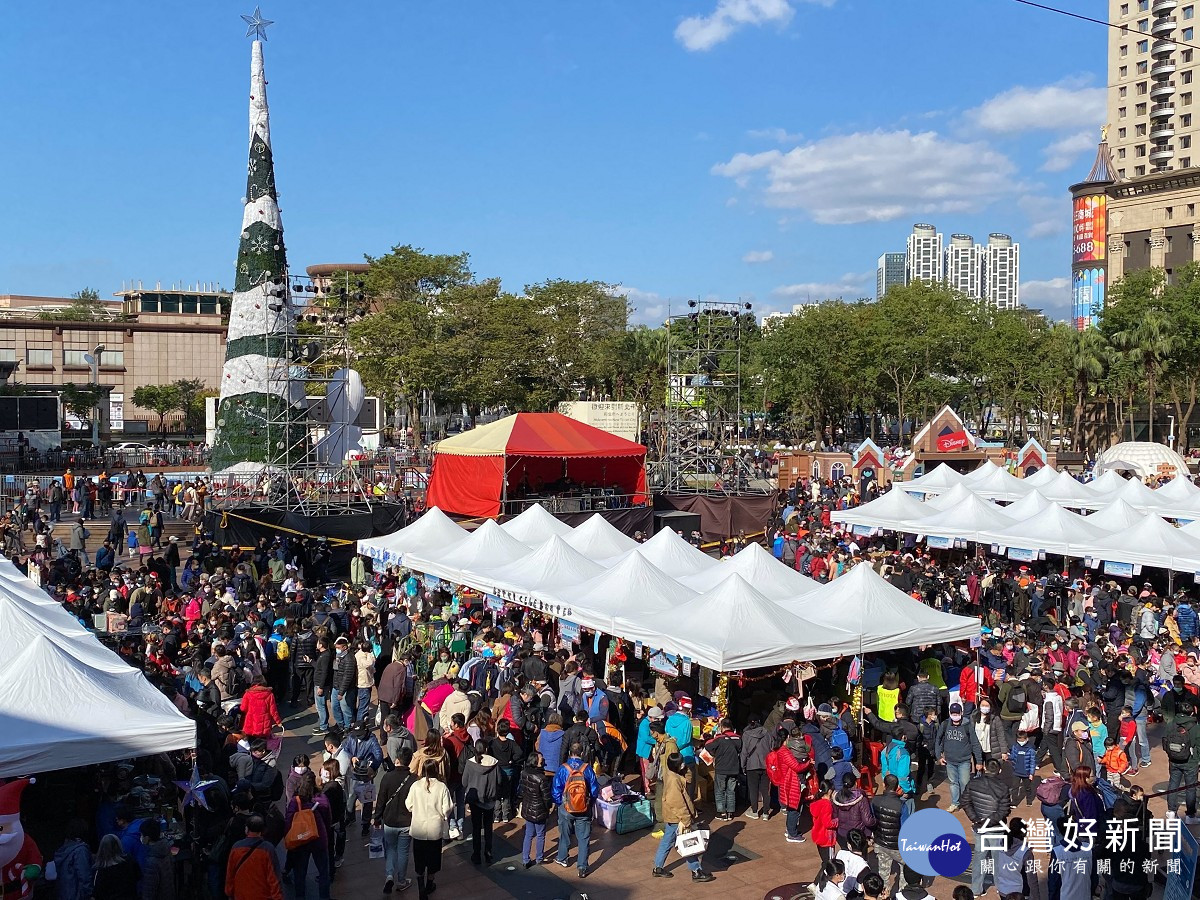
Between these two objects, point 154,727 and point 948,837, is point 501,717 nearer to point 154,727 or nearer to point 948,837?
point 154,727

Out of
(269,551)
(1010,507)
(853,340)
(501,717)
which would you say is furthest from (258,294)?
(853,340)

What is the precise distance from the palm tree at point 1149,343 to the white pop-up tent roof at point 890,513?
32.8 m

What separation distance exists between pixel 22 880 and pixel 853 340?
56.8m

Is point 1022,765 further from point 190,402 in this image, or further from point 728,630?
point 190,402

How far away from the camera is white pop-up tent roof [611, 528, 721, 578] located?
16.8 metres

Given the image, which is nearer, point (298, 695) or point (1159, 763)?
point (1159, 763)

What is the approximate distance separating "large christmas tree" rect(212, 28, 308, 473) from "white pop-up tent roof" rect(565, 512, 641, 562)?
14339 mm

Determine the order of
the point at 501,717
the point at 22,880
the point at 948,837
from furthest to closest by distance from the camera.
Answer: the point at 501,717, the point at 22,880, the point at 948,837

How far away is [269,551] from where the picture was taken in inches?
907

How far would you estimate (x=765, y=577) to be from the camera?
1513 cm

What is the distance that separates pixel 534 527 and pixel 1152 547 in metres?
11.1

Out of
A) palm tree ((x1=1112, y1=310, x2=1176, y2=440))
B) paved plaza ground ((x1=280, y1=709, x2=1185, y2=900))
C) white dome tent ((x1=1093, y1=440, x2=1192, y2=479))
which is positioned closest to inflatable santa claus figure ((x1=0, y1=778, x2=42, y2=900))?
paved plaza ground ((x1=280, y1=709, x2=1185, y2=900))

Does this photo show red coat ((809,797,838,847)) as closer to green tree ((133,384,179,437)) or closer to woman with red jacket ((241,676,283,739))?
woman with red jacket ((241,676,283,739))

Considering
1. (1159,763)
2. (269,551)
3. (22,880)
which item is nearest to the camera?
(22,880)
